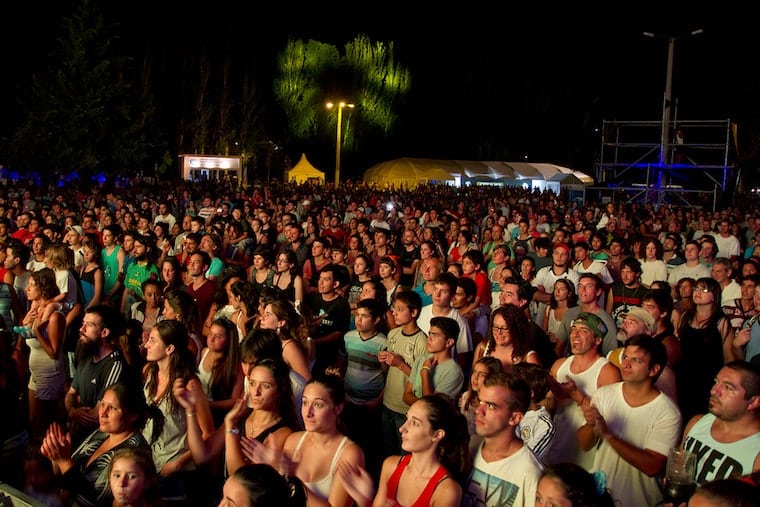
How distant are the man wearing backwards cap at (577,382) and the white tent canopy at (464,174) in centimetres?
3986

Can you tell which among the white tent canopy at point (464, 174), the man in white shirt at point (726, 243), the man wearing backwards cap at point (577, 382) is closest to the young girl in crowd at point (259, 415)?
the man wearing backwards cap at point (577, 382)

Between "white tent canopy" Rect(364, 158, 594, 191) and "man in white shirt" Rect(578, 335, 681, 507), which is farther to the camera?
"white tent canopy" Rect(364, 158, 594, 191)

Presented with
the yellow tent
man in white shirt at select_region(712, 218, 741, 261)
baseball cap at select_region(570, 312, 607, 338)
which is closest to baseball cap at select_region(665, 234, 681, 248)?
man in white shirt at select_region(712, 218, 741, 261)

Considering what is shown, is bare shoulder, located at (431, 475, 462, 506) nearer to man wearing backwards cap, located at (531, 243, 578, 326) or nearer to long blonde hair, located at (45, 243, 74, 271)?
man wearing backwards cap, located at (531, 243, 578, 326)

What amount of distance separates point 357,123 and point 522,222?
37668 mm

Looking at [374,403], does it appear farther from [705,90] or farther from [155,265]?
[705,90]

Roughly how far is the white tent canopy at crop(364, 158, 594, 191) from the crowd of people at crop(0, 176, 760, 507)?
37204 millimetres

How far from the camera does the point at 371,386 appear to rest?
18.2ft

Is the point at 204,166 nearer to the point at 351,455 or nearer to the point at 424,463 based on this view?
the point at 351,455

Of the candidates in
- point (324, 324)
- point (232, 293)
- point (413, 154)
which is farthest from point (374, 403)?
point (413, 154)

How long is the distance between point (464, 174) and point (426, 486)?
150ft

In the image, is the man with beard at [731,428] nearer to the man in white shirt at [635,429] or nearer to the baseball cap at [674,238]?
the man in white shirt at [635,429]

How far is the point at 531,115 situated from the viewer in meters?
61.5

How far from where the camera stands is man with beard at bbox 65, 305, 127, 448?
4.79 meters
